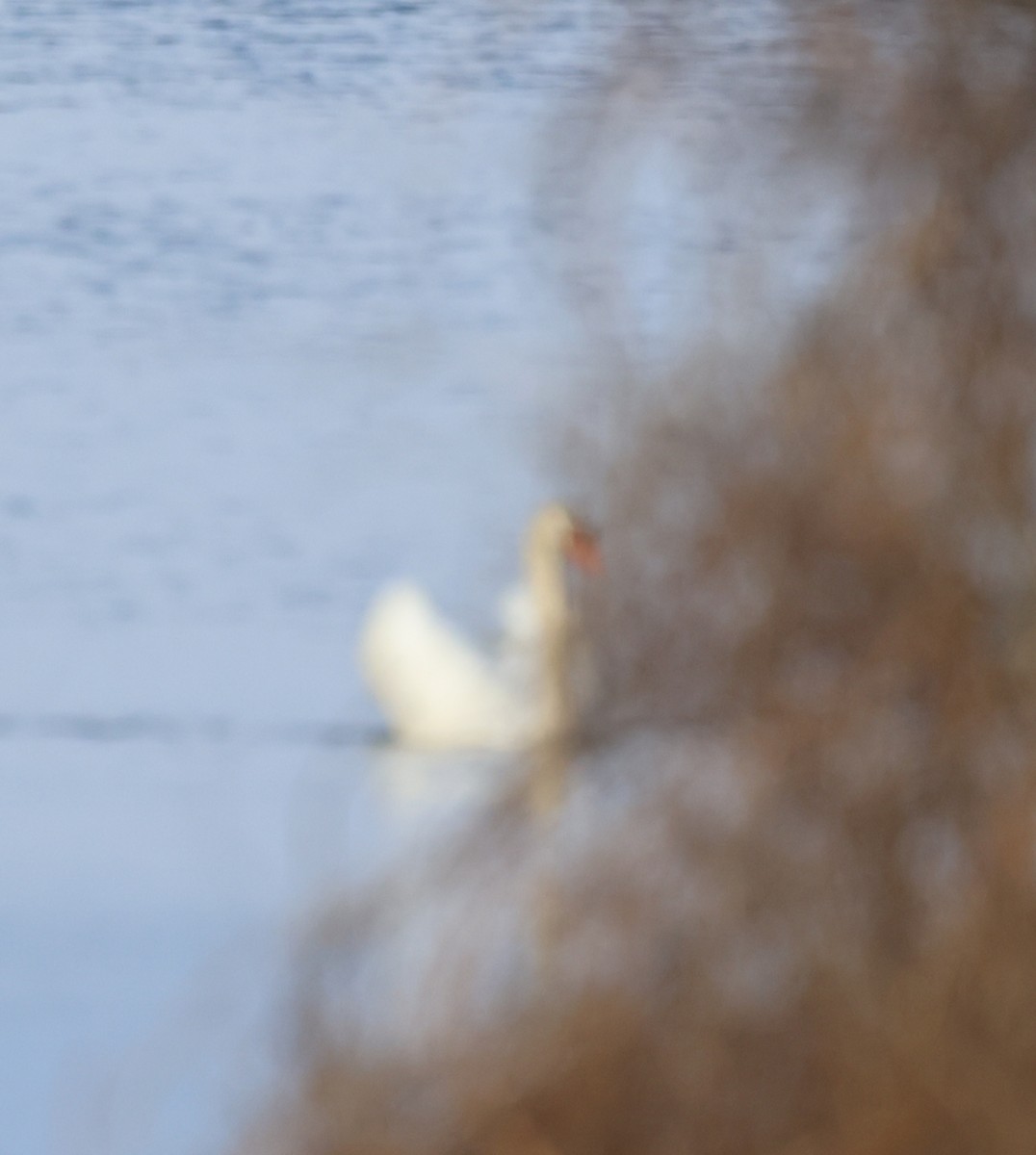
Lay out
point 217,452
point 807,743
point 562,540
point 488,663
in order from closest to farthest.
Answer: point 807,743 → point 562,540 → point 488,663 → point 217,452

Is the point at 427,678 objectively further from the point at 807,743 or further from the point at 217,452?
the point at 807,743

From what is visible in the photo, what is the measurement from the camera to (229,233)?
264 inches

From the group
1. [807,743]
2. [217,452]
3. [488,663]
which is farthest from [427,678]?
[807,743]

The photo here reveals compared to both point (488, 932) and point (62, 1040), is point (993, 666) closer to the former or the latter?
point (488, 932)

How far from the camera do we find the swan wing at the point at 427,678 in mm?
3201

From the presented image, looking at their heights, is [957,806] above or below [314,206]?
above

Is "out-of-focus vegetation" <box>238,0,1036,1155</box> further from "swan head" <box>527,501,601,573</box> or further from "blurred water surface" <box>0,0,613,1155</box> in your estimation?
"blurred water surface" <box>0,0,613,1155</box>

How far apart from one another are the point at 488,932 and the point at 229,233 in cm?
476

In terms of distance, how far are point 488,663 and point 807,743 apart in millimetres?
1192

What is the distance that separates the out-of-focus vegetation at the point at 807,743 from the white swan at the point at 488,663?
67mm

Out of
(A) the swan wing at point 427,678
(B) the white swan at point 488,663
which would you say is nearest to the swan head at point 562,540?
(B) the white swan at point 488,663

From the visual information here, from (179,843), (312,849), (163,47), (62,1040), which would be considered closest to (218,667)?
(179,843)

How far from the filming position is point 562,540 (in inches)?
109

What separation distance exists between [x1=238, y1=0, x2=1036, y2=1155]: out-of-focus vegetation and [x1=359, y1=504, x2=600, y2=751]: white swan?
67 millimetres
